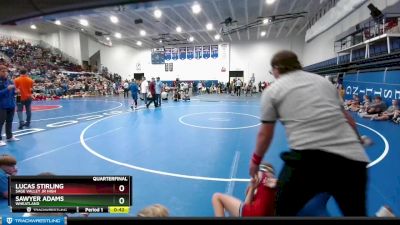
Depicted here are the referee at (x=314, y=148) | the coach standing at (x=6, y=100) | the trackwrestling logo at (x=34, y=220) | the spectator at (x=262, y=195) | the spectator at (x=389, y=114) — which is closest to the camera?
the trackwrestling logo at (x=34, y=220)

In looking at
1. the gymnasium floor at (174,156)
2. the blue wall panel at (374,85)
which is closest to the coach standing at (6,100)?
the gymnasium floor at (174,156)

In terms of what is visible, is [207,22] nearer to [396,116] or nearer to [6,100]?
[396,116]

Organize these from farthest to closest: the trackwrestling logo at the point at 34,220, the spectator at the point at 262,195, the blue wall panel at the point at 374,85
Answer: the blue wall panel at the point at 374,85
the spectator at the point at 262,195
the trackwrestling logo at the point at 34,220

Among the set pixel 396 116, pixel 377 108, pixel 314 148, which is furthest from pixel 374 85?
pixel 314 148

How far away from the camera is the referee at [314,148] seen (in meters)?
1.78

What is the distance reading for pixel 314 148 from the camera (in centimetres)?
179

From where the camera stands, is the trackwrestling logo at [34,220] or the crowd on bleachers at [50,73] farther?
the crowd on bleachers at [50,73]

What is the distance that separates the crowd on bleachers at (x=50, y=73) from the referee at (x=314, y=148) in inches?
948

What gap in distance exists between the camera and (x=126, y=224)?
916 mm

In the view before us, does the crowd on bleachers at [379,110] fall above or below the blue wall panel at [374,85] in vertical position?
below

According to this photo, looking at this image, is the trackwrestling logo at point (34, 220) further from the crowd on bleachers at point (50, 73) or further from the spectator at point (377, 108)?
the crowd on bleachers at point (50, 73)

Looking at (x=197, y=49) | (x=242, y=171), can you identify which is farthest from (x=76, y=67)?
(x=242, y=171)
